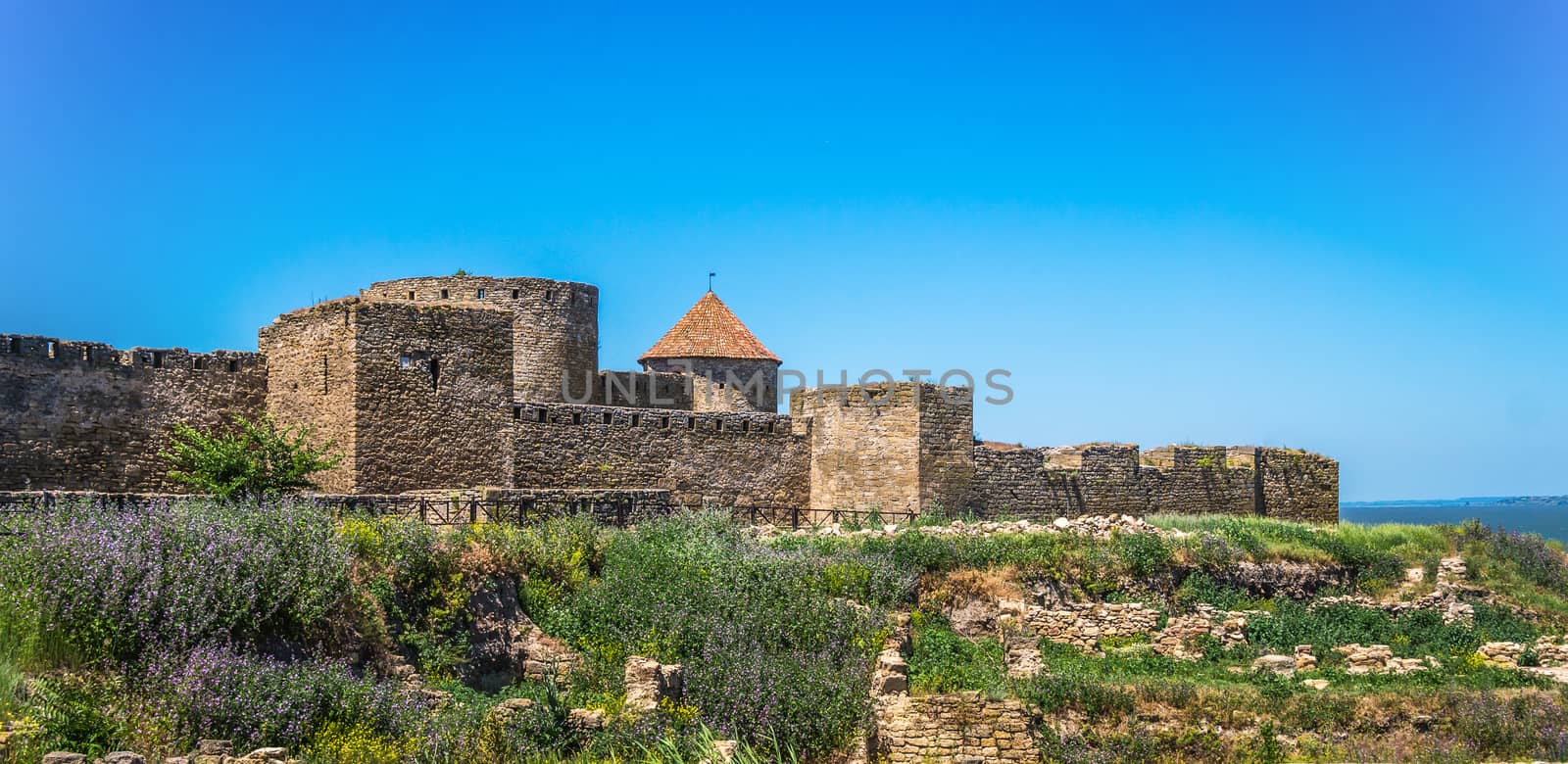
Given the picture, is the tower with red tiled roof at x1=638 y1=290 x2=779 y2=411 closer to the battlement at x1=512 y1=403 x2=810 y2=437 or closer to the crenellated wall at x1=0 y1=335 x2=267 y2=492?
the battlement at x1=512 y1=403 x2=810 y2=437

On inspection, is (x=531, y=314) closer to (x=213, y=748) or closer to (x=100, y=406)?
(x=100, y=406)

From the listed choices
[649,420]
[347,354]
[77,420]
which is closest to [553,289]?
[649,420]

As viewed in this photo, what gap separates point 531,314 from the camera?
30.2 m

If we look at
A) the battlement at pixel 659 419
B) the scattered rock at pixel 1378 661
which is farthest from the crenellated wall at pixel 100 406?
the scattered rock at pixel 1378 661

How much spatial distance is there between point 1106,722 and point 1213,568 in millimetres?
7364

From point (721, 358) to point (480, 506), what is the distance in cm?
1402

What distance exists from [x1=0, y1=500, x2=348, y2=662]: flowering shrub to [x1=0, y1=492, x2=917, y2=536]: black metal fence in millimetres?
1210

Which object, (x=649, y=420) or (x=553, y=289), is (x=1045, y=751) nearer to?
(x=649, y=420)

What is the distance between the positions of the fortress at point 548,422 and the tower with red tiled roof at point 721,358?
0.21 ft

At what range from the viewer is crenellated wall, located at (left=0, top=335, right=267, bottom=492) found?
826 inches

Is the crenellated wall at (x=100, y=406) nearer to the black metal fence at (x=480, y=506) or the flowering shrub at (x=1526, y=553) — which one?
the black metal fence at (x=480, y=506)

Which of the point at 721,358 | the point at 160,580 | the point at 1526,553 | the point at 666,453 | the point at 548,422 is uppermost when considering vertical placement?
the point at 721,358

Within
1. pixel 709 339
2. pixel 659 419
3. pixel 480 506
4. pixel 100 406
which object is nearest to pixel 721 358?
pixel 709 339

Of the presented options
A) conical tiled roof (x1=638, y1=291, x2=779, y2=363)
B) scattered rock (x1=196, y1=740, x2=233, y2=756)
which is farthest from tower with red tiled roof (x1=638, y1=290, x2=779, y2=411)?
scattered rock (x1=196, y1=740, x2=233, y2=756)
